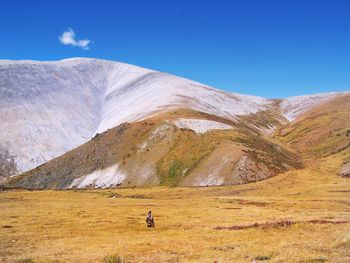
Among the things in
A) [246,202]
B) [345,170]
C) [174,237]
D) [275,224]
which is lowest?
[275,224]

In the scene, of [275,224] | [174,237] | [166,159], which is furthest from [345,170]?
[174,237]

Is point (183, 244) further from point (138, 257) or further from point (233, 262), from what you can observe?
point (233, 262)

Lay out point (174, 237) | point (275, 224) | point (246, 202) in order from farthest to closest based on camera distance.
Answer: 1. point (246, 202)
2. point (275, 224)
3. point (174, 237)

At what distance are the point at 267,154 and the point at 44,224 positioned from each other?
392 ft

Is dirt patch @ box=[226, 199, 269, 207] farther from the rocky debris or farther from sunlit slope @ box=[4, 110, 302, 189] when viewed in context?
the rocky debris

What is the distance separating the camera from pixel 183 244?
39344 millimetres

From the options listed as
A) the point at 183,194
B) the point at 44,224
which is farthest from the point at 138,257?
the point at 183,194

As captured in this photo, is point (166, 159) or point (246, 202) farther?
point (166, 159)

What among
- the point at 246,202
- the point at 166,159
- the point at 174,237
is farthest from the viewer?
the point at 166,159

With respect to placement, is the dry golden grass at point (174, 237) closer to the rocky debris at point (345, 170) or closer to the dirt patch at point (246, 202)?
the dirt patch at point (246, 202)

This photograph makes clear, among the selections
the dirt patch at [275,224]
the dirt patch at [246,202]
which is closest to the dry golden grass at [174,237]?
the dirt patch at [275,224]

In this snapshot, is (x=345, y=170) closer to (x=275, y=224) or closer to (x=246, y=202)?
(x=246, y=202)

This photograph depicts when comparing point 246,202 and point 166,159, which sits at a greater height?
point 166,159

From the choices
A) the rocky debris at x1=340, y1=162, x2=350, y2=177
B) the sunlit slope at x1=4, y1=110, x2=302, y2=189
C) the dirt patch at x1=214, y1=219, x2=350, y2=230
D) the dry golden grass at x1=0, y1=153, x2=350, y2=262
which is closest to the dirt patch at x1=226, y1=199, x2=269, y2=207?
the dry golden grass at x1=0, y1=153, x2=350, y2=262
